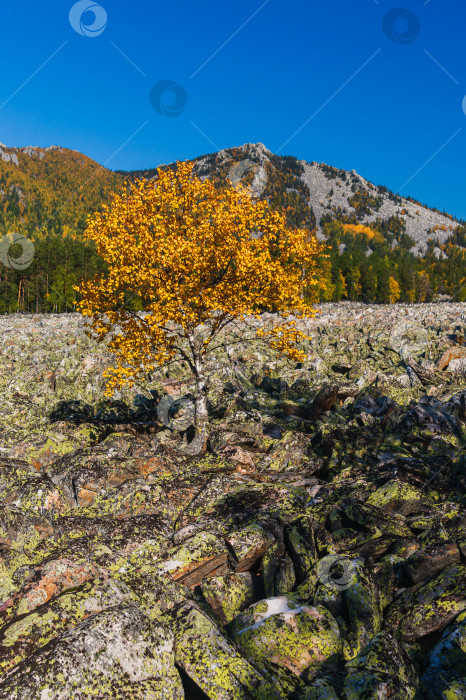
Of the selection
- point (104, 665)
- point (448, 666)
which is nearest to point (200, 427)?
point (104, 665)

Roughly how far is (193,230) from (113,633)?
14112mm

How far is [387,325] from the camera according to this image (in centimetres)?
4053

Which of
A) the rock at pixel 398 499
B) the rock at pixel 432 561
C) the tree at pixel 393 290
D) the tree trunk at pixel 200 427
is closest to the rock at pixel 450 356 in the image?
the tree trunk at pixel 200 427

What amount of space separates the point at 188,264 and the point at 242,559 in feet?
36.7

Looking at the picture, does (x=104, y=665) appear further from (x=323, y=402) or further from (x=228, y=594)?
(x=323, y=402)

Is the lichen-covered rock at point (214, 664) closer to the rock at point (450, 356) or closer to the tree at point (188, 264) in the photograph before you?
the tree at point (188, 264)

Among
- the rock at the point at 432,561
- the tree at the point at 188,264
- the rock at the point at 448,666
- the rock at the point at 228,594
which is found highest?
the tree at the point at 188,264

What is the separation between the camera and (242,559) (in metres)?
8.72

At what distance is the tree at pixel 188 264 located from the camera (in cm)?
1661

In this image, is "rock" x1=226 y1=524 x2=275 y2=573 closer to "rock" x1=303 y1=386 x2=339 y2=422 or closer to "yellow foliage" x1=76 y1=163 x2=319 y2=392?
"yellow foliage" x1=76 y1=163 x2=319 y2=392

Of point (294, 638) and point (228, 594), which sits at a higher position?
point (294, 638)

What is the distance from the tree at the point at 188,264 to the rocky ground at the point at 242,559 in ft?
12.4

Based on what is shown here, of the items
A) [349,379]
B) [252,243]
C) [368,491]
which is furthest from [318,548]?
[349,379]

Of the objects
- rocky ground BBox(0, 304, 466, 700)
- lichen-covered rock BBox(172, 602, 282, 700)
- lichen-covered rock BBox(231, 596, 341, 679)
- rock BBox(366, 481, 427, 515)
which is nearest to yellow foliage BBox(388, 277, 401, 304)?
rocky ground BBox(0, 304, 466, 700)
